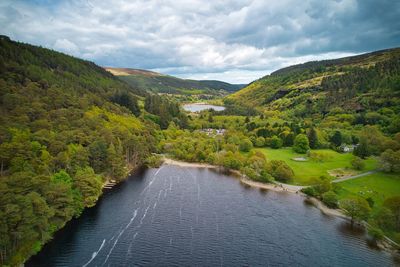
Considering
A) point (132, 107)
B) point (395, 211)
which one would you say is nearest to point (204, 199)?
point (395, 211)

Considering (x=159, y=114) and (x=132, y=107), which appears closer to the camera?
(x=132, y=107)

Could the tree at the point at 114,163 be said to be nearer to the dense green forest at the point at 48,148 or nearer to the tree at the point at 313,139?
the dense green forest at the point at 48,148

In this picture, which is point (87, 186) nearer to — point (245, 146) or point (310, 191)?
point (310, 191)

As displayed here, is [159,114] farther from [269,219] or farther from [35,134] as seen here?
[269,219]

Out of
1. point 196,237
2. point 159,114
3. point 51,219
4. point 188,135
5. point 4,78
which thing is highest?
point 4,78

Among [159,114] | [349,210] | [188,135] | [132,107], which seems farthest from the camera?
[159,114]

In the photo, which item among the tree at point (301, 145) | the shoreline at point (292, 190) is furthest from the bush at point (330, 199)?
the tree at point (301, 145)
